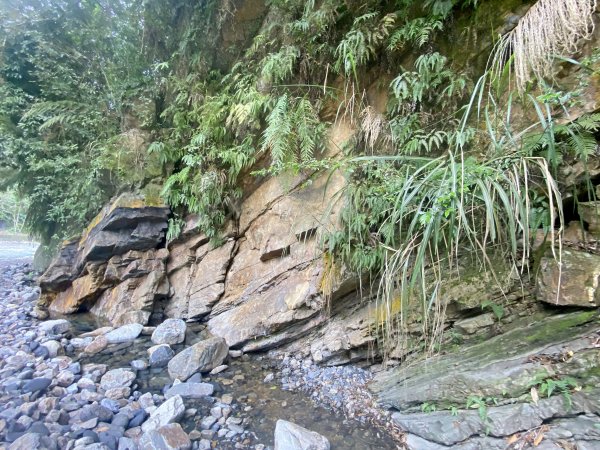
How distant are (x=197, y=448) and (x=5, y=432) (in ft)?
5.10

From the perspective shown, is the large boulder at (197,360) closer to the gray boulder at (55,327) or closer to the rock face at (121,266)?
the rock face at (121,266)

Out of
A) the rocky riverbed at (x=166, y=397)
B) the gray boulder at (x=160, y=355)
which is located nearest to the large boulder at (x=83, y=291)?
the rocky riverbed at (x=166, y=397)

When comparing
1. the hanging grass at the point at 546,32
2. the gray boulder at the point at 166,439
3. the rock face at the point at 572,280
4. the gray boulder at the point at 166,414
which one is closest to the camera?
the hanging grass at the point at 546,32

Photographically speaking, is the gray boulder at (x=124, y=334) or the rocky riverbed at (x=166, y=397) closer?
the rocky riverbed at (x=166, y=397)

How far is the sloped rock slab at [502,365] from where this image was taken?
193cm

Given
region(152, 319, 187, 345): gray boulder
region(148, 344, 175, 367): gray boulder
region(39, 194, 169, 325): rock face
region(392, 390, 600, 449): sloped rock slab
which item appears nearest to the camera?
region(392, 390, 600, 449): sloped rock slab

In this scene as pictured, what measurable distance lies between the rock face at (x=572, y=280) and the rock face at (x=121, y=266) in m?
4.93

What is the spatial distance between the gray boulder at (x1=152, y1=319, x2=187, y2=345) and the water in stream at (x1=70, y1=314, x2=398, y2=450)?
0.12m

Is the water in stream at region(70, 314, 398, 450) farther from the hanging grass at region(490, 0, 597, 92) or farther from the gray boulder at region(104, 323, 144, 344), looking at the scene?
the hanging grass at region(490, 0, 597, 92)

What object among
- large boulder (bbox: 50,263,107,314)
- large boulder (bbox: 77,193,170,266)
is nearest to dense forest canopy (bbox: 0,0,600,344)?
large boulder (bbox: 77,193,170,266)

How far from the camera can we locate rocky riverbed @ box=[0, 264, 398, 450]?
2406 millimetres

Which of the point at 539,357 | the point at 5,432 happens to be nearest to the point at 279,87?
the point at 539,357

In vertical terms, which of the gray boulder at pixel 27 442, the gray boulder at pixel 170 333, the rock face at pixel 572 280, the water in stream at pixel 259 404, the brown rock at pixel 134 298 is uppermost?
the rock face at pixel 572 280

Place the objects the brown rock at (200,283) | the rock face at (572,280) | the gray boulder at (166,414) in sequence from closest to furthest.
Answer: the rock face at (572,280) < the gray boulder at (166,414) < the brown rock at (200,283)
